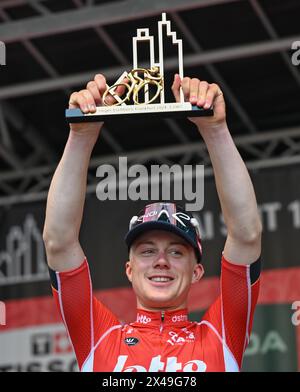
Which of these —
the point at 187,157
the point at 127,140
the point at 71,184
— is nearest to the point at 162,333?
the point at 71,184

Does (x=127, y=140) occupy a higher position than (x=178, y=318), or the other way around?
(x=127, y=140)

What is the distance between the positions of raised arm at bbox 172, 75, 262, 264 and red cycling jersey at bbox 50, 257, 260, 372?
12 cm

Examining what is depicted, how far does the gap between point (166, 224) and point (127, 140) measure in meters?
4.90

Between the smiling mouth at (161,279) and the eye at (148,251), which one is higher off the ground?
the eye at (148,251)

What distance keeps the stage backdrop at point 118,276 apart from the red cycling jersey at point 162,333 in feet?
12.4

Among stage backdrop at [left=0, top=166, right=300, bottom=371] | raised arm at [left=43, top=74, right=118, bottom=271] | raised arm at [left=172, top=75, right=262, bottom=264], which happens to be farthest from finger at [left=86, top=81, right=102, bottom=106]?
stage backdrop at [left=0, top=166, right=300, bottom=371]

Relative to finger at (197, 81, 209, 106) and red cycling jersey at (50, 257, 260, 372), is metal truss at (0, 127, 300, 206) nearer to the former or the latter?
red cycling jersey at (50, 257, 260, 372)

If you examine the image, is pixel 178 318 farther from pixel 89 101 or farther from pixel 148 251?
pixel 89 101

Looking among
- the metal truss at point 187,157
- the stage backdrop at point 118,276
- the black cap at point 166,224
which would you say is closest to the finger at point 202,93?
the black cap at point 166,224

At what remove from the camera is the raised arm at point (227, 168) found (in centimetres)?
250

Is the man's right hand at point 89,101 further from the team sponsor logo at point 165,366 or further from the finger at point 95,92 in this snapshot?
the team sponsor logo at point 165,366

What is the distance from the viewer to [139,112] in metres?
2.51

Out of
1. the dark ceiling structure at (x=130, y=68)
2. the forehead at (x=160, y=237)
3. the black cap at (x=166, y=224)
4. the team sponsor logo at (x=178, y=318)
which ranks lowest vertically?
the team sponsor logo at (x=178, y=318)

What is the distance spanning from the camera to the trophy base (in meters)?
2.46
